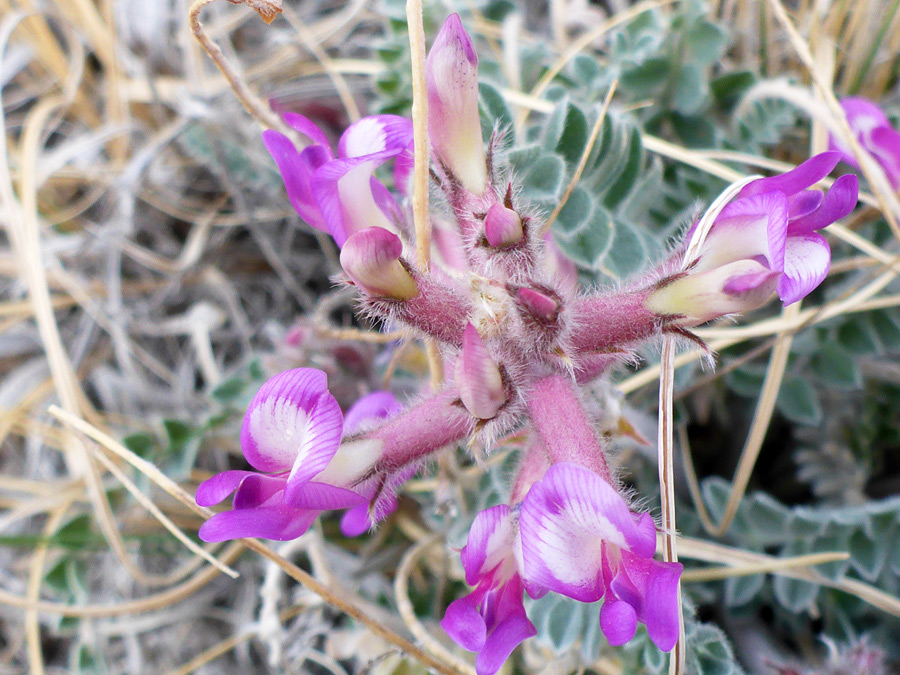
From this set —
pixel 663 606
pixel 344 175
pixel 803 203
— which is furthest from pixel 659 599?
pixel 344 175

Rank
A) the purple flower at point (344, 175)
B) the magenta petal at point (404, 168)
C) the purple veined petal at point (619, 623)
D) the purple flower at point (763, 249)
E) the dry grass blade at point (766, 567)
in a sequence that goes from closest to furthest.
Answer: the purple veined petal at point (619, 623) < the purple flower at point (763, 249) < the purple flower at point (344, 175) < the magenta petal at point (404, 168) < the dry grass blade at point (766, 567)

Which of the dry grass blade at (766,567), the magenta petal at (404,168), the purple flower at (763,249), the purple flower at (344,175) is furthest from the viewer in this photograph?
the dry grass blade at (766,567)

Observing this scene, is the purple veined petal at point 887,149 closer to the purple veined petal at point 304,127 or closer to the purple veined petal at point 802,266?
the purple veined petal at point 802,266

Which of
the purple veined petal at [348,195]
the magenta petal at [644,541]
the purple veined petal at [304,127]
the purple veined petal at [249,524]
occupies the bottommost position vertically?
the magenta petal at [644,541]

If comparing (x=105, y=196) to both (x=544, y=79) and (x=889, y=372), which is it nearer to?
(x=544, y=79)

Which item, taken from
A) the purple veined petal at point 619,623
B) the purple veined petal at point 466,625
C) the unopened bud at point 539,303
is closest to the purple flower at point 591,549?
the purple veined petal at point 619,623

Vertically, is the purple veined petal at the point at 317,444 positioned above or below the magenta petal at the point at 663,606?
above

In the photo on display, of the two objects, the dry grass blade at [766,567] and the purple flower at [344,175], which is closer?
the purple flower at [344,175]

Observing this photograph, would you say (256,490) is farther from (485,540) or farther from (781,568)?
(781,568)
